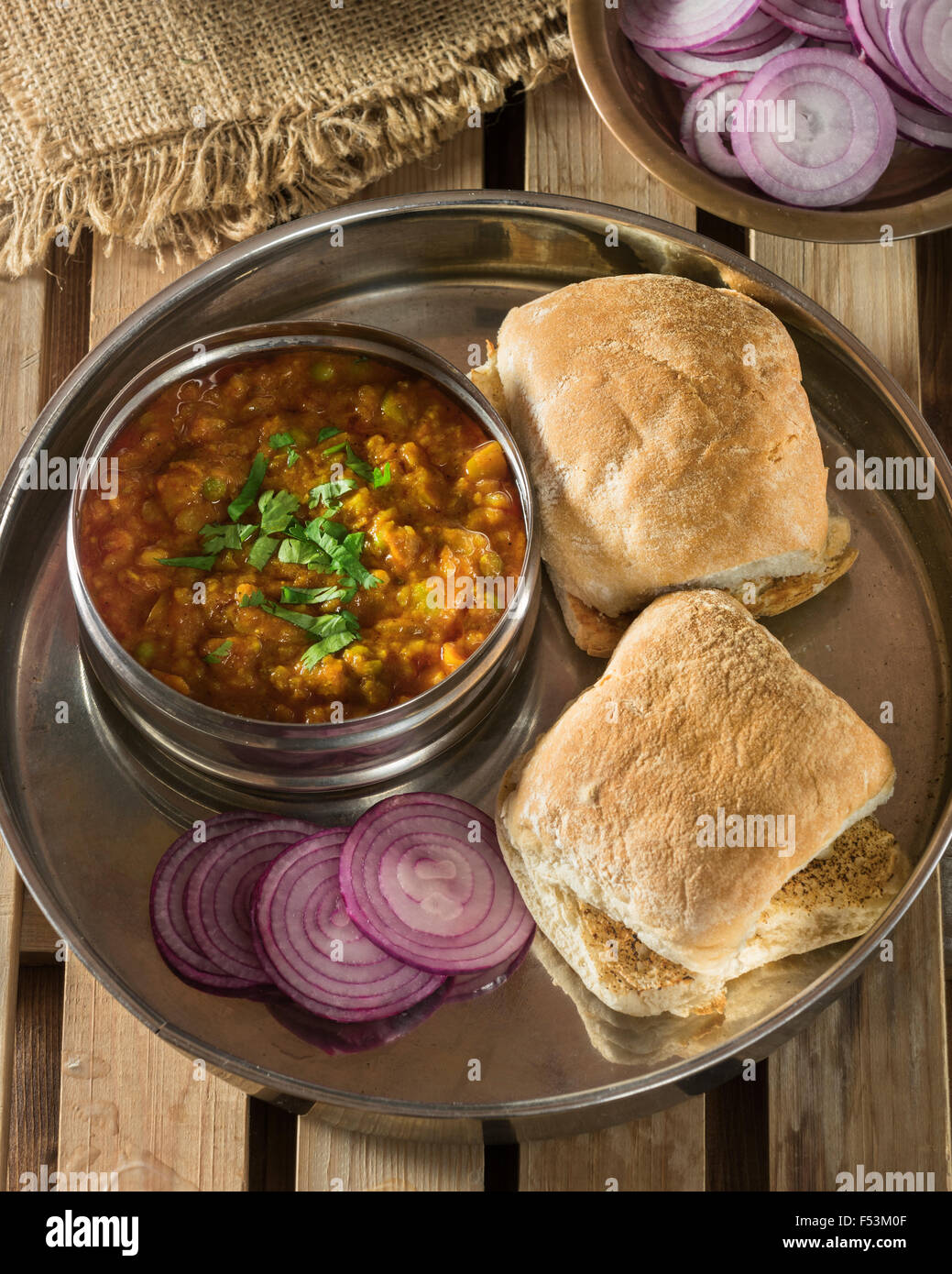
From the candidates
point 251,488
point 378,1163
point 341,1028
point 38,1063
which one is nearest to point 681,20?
point 251,488

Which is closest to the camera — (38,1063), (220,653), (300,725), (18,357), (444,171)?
(300,725)

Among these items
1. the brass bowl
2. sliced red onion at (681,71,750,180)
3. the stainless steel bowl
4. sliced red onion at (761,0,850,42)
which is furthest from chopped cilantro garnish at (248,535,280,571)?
sliced red onion at (761,0,850,42)

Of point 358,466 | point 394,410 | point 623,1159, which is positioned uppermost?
point 394,410

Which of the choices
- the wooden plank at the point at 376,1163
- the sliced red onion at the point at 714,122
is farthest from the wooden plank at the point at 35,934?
the sliced red onion at the point at 714,122

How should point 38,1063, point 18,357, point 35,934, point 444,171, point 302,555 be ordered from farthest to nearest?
point 444,171 → point 18,357 → point 38,1063 → point 35,934 → point 302,555

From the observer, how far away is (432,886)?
277 cm

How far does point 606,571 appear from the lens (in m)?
2.87

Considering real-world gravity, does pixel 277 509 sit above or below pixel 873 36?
below

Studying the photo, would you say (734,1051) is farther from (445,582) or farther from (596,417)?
(596,417)

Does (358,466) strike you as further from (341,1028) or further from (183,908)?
(341,1028)

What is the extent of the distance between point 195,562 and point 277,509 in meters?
0.22

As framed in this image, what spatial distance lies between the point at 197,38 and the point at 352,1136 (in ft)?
9.57

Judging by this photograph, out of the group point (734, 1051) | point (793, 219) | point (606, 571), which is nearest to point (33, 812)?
point (606, 571)

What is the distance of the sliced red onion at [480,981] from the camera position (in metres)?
2.81
